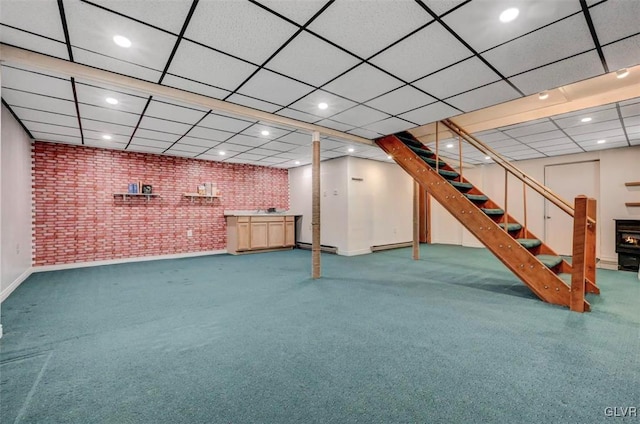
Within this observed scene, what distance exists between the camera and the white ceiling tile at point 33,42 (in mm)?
2479

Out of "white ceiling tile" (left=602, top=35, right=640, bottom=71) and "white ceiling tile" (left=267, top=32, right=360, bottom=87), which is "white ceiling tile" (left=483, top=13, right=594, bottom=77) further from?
"white ceiling tile" (left=267, top=32, right=360, bottom=87)

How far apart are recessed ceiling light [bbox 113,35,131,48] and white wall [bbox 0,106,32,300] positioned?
2.88 metres

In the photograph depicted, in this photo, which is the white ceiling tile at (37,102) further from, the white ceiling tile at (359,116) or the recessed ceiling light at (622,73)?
the recessed ceiling light at (622,73)

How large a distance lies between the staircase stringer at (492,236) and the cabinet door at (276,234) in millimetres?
4744

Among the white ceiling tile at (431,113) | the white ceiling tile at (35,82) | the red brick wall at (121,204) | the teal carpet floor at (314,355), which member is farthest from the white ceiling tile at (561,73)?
the red brick wall at (121,204)

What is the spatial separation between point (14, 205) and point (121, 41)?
4027mm

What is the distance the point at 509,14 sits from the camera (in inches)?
88.0

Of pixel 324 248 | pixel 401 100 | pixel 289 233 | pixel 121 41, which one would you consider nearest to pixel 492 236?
pixel 401 100

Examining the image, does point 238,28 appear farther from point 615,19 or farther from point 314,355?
point 615,19

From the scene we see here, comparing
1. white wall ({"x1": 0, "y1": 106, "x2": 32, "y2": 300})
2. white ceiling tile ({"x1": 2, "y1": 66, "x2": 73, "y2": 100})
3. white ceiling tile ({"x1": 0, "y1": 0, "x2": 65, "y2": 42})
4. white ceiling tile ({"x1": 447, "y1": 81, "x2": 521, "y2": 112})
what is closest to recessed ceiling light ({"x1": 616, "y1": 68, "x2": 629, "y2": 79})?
white ceiling tile ({"x1": 447, "y1": 81, "x2": 521, "y2": 112})

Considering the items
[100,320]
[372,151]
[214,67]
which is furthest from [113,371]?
[372,151]

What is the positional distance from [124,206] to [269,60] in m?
6.25

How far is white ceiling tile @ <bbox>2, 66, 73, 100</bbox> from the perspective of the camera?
3.11 metres

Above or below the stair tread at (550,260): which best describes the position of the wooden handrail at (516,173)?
above
